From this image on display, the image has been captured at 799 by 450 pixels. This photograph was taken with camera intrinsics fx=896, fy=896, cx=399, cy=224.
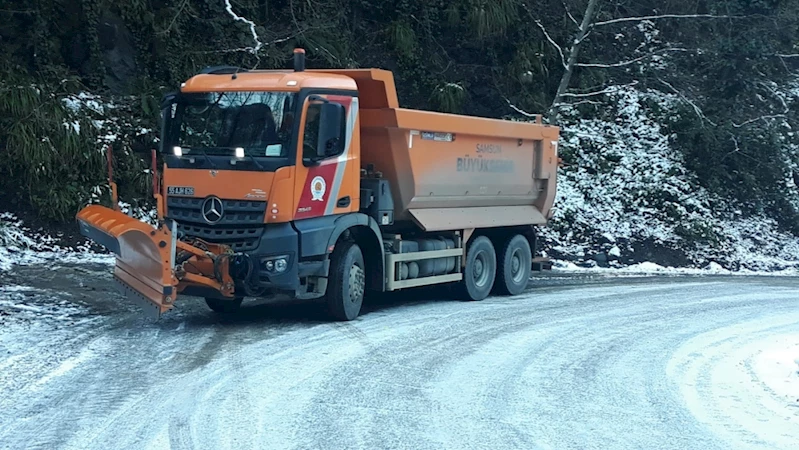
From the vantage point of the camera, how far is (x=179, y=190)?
10.4m

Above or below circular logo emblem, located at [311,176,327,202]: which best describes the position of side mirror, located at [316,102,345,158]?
above

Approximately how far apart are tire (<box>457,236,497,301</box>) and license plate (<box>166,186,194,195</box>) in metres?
4.68

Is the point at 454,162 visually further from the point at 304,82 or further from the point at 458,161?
the point at 304,82

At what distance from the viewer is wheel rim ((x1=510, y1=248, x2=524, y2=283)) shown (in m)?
14.6

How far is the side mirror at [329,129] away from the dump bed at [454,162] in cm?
109

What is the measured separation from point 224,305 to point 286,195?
7.07 feet

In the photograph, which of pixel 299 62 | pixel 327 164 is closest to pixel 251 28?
pixel 299 62

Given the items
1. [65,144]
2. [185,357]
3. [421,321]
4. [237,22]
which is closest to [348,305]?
[421,321]

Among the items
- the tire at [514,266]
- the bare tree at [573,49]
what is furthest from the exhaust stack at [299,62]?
the bare tree at [573,49]

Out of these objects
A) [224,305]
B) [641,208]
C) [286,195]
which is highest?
[286,195]

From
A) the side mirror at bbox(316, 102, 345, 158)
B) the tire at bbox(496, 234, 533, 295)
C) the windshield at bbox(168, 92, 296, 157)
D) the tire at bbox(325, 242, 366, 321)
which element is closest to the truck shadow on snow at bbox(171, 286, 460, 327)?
the tire at bbox(325, 242, 366, 321)

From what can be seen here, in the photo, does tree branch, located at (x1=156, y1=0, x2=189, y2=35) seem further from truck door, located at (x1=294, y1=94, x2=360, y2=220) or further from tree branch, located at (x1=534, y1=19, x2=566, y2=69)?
tree branch, located at (x1=534, y1=19, x2=566, y2=69)

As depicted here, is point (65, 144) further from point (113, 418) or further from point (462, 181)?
point (113, 418)

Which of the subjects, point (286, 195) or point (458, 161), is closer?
point (286, 195)
